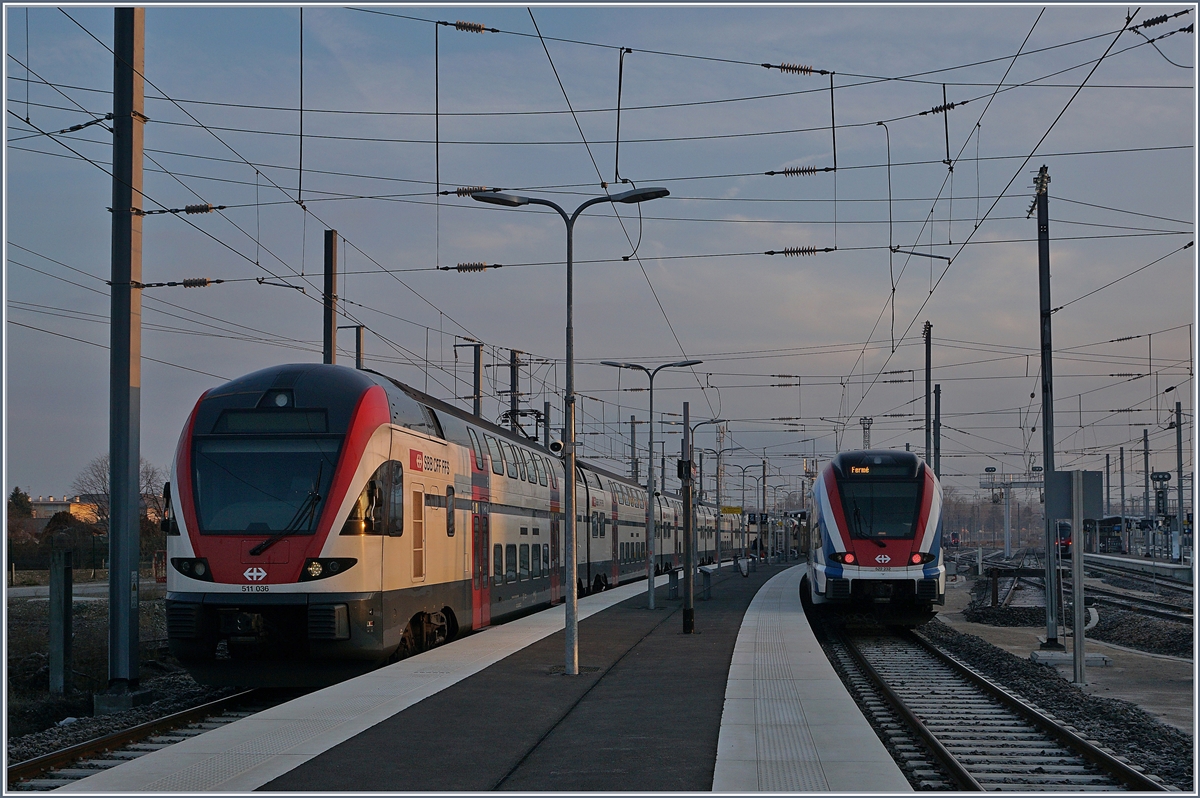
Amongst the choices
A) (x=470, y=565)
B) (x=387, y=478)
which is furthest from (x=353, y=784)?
(x=470, y=565)

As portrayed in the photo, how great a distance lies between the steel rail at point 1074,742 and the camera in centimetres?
941

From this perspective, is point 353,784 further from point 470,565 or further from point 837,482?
point 837,482

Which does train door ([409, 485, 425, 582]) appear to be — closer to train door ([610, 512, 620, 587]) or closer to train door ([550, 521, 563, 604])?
Result: train door ([550, 521, 563, 604])

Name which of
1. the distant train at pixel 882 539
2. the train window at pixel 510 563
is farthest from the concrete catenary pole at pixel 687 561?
the train window at pixel 510 563

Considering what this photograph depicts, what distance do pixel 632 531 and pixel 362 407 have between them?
99.7 ft

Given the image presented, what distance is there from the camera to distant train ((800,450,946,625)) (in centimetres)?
2228

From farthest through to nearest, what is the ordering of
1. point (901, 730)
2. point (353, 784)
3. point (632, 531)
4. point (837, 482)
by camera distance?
point (632, 531)
point (837, 482)
point (901, 730)
point (353, 784)

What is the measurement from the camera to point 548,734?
10.9 metres

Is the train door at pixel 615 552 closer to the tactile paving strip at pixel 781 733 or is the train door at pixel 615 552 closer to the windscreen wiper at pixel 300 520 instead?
the tactile paving strip at pixel 781 733

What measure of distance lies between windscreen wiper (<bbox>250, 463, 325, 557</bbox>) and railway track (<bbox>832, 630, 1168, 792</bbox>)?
24.3 ft

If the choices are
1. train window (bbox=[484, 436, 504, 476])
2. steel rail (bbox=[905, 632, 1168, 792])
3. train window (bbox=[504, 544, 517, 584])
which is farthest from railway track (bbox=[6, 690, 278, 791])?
train window (bbox=[504, 544, 517, 584])

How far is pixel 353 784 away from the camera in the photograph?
28.7ft

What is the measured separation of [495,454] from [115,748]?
12462 mm

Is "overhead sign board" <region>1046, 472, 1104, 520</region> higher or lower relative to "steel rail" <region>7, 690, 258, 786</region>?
higher
